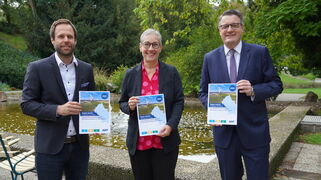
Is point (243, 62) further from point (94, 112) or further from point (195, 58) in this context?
point (195, 58)

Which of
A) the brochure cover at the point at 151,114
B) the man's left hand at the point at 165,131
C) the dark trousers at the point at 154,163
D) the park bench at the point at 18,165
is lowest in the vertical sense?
the park bench at the point at 18,165

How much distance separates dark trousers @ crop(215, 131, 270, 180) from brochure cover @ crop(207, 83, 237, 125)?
192 mm

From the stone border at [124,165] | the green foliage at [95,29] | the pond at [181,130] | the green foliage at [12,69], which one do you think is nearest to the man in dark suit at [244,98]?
the stone border at [124,165]

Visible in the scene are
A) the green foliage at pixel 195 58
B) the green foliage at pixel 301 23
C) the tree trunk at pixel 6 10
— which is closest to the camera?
the green foliage at pixel 301 23

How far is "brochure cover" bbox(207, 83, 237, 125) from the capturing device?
2.47m

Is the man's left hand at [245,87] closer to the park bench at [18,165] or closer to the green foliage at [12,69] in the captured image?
the park bench at [18,165]

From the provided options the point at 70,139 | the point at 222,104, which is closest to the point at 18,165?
the point at 70,139

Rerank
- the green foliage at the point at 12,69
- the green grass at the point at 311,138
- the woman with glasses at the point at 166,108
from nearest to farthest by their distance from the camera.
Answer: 1. the woman with glasses at the point at 166,108
2. the green grass at the point at 311,138
3. the green foliage at the point at 12,69

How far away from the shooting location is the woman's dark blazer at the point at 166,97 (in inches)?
103

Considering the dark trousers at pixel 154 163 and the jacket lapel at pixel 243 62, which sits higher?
the jacket lapel at pixel 243 62

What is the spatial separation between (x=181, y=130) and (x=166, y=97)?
520 cm

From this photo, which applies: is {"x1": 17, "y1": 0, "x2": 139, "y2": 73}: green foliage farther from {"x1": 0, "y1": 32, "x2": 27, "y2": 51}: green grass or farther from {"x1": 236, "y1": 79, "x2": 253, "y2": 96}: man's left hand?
{"x1": 236, "y1": 79, "x2": 253, "y2": 96}: man's left hand

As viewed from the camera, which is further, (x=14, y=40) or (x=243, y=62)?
(x=14, y=40)

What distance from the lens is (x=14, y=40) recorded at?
30609 millimetres
